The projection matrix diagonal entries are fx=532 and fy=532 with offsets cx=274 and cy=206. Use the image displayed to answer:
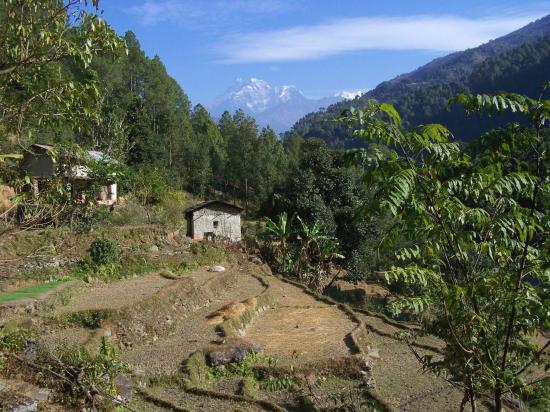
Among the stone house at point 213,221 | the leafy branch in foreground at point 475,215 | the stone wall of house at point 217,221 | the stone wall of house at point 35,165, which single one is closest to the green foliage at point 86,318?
the stone wall of house at point 35,165

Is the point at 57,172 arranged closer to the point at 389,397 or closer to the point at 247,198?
the point at 389,397

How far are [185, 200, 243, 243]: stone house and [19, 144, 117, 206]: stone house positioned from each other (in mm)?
4731

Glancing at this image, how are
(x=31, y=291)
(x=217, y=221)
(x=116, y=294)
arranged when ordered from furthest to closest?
(x=217, y=221) → (x=116, y=294) → (x=31, y=291)

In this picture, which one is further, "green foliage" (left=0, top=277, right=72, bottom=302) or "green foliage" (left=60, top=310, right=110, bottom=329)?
"green foliage" (left=0, top=277, right=72, bottom=302)

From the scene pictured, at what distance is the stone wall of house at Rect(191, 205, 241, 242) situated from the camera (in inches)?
1196

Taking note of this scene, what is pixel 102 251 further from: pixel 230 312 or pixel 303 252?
pixel 303 252

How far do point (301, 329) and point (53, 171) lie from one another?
44.1 feet

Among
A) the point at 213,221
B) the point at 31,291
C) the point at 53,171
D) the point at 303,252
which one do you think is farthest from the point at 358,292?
the point at 53,171

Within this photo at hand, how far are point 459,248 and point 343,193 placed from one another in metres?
28.7

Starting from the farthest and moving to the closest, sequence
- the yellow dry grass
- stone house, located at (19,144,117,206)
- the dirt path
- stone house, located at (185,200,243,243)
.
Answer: stone house, located at (185,200,243,243)
the yellow dry grass
the dirt path
stone house, located at (19,144,117,206)

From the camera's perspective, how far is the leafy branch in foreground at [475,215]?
395 cm

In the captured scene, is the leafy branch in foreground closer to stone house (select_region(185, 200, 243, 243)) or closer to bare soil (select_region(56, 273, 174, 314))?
bare soil (select_region(56, 273, 174, 314))

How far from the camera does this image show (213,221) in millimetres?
30891

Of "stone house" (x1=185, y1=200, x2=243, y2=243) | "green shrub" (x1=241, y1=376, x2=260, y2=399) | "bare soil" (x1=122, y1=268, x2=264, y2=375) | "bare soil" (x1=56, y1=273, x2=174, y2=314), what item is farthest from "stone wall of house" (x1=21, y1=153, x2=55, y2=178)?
"stone house" (x1=185, y1=200, x2=243, y2=243)
